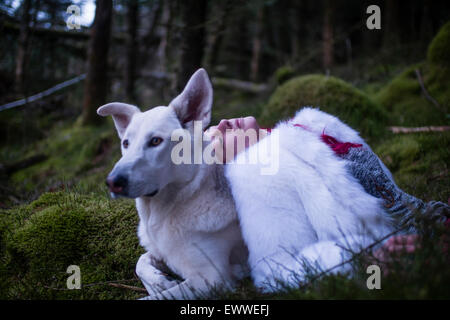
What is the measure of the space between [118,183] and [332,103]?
471cm

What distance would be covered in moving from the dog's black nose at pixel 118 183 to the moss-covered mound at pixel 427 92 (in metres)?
5.08

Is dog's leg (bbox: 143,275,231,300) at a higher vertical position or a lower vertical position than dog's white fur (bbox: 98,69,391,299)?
lower

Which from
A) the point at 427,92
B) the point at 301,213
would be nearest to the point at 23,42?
A: the point at 427,92

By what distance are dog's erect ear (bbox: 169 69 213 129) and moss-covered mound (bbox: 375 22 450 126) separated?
442cm

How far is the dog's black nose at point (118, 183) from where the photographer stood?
1925mm

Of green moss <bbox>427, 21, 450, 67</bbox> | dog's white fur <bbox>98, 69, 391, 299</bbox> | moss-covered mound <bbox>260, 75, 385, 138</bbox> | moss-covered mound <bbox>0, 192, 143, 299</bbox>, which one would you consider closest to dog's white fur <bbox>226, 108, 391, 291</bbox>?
dog's white fur <bbox>98, 69, 391, 299</bbox>

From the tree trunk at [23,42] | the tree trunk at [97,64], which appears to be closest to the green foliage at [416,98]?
the tree trunk at [97,64]

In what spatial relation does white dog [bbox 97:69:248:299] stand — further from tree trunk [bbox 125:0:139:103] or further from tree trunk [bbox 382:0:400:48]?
tree trunk [bbox 382:0:400:48]

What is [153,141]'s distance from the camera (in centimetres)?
215

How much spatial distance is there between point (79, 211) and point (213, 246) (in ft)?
5.40

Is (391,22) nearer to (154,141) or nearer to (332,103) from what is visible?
(332,103)

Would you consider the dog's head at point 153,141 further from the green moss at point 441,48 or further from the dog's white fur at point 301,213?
the green moss at point 441,48

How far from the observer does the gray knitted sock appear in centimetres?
234
